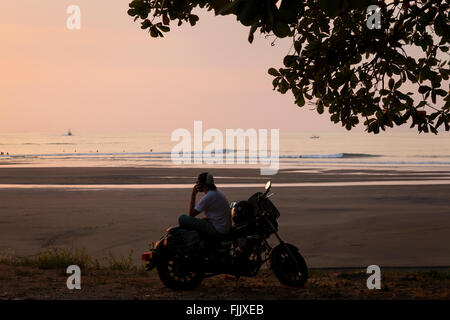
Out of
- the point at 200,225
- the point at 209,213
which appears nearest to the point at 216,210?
the point at 209,213

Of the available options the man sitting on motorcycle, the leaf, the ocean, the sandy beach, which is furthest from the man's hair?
the ocean

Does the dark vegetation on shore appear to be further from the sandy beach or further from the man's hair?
the sandy beach

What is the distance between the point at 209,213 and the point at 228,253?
0.66 metres

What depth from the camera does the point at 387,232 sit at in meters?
15.1

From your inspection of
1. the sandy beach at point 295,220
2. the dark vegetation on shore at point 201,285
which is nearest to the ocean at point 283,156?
the sandy beach at point 295,220

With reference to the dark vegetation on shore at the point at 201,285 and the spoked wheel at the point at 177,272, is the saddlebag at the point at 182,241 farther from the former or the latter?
the dark vegetation on shore at the point at 201,285

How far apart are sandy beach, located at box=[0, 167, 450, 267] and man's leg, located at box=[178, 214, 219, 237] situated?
3.53 metres

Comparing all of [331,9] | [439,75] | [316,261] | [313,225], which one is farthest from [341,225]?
[331,9]

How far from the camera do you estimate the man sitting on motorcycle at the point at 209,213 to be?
855 cm

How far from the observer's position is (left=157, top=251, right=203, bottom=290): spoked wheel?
8562 mm

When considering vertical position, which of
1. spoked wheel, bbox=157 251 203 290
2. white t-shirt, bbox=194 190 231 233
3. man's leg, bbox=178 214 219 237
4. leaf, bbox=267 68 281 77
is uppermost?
leaf, bbox=267 68 281 77
